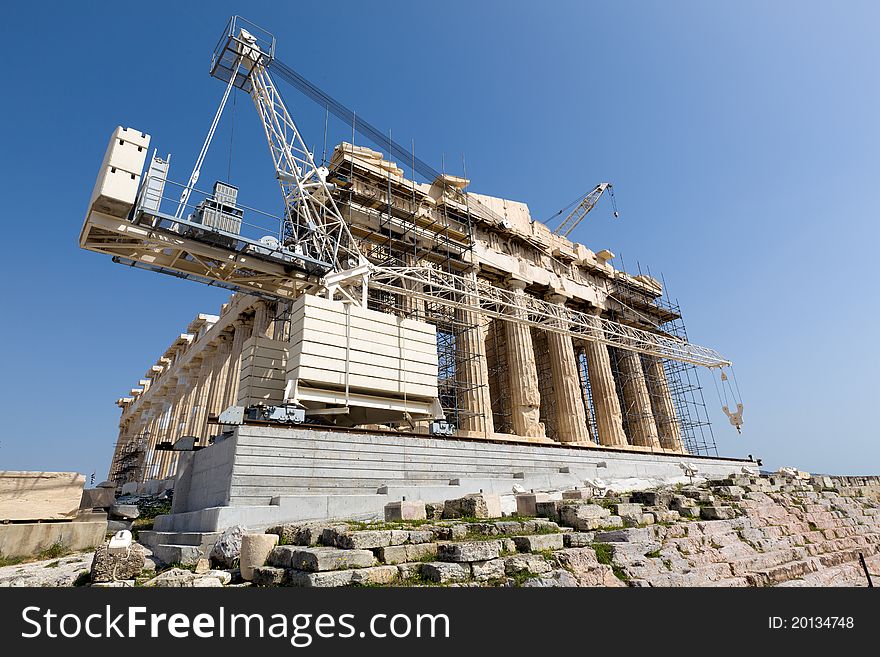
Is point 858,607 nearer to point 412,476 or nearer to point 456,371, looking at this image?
point 412,476

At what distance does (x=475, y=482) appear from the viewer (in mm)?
17656

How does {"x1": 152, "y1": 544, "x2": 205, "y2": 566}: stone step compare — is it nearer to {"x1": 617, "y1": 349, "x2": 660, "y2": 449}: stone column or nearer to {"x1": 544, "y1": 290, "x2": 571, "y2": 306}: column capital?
{"x1": 544, "y1": 290, "x2": 571, "y2": 306}: column capital

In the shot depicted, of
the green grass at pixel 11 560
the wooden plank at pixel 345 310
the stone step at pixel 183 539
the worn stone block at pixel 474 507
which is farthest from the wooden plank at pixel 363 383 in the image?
the green grass at pixel 11 560

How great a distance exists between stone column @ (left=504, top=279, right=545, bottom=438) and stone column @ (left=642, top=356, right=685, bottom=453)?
639 inches

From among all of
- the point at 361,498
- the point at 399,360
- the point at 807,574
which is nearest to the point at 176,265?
the point at 399,360

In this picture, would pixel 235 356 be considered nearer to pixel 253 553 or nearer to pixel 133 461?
pixel 253 553

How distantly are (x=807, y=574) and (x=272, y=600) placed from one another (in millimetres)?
11783

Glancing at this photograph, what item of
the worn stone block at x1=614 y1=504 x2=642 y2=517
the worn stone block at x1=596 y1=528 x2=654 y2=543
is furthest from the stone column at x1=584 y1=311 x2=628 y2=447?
the worn stone block at x1=596 y1=528 x2=654 y2=543

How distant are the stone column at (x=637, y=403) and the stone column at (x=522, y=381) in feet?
38.5

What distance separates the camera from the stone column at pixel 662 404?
40.9 m

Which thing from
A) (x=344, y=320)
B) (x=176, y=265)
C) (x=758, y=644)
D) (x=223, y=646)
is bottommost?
(x=758, y=644)

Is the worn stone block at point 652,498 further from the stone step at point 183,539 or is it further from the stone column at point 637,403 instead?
the stone column at point 637,403

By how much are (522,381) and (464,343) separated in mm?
4900

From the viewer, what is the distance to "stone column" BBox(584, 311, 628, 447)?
1365 inches
